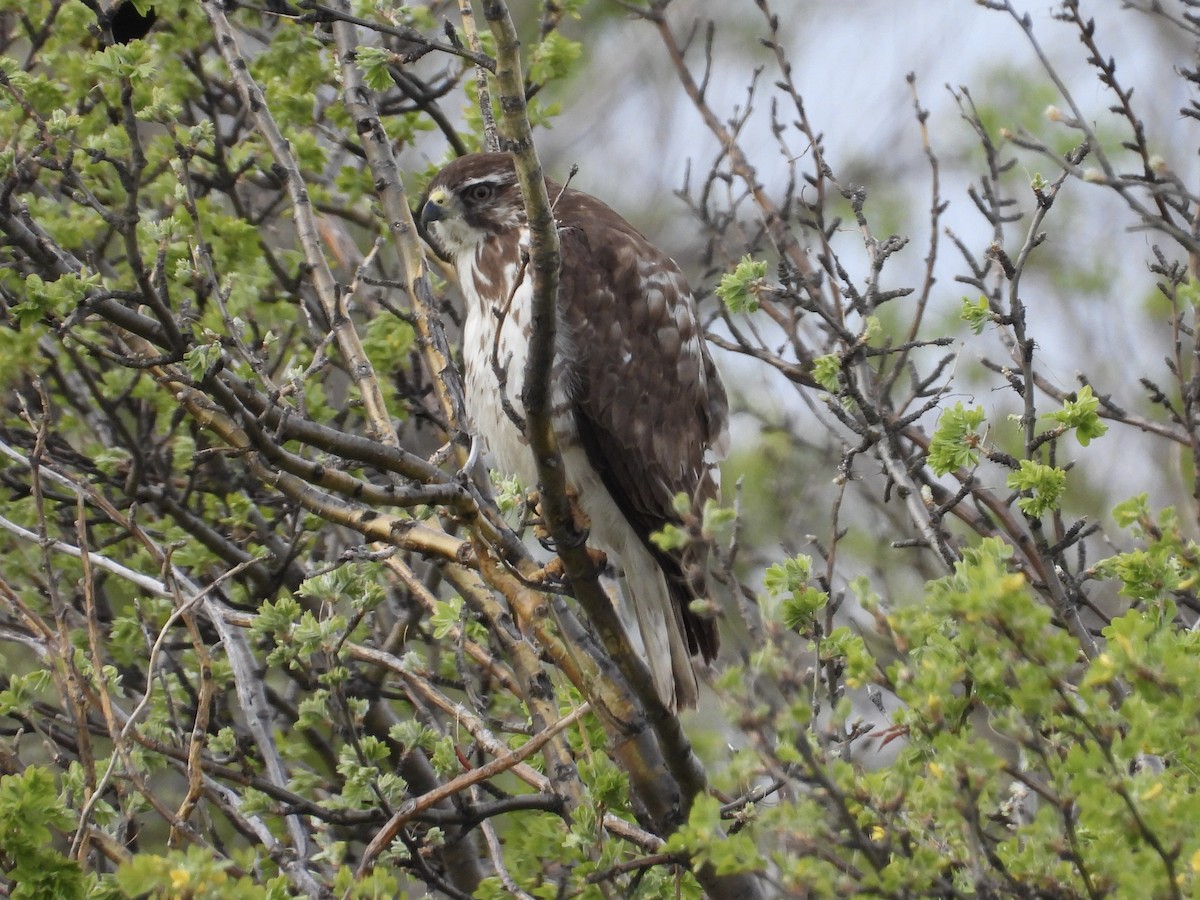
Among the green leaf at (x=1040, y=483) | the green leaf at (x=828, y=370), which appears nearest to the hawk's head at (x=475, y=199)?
the green leaf at (x=828, y=370)

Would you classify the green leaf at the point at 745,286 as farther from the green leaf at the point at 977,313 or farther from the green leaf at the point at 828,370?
the green leaf at the point at 977,313

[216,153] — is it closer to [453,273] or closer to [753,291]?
[453,273]

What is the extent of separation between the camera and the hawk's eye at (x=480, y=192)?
15.2 feet

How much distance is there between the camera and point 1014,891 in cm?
222

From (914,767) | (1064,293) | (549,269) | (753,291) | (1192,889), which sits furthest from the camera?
(1064,293)

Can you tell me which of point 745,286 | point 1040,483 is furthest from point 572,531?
point 1040,483

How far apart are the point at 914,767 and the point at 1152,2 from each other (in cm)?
228

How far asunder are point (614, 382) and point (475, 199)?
0.82m

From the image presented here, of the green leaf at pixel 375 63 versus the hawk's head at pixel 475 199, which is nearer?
the green leaf at pixel 375 63

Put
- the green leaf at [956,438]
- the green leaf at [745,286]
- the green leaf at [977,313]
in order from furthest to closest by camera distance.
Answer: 1. the green leaf at [745,286]
2. the green leaf at [977,313]
3. the green leaf at [956,438]

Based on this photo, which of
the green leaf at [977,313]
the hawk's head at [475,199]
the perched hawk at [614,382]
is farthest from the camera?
the hawk's head at [475,199]

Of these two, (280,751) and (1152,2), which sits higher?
(1152,2)

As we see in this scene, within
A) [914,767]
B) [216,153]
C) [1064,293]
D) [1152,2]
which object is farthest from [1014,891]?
[1064,293]

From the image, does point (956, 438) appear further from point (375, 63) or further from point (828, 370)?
point (375, 63)
